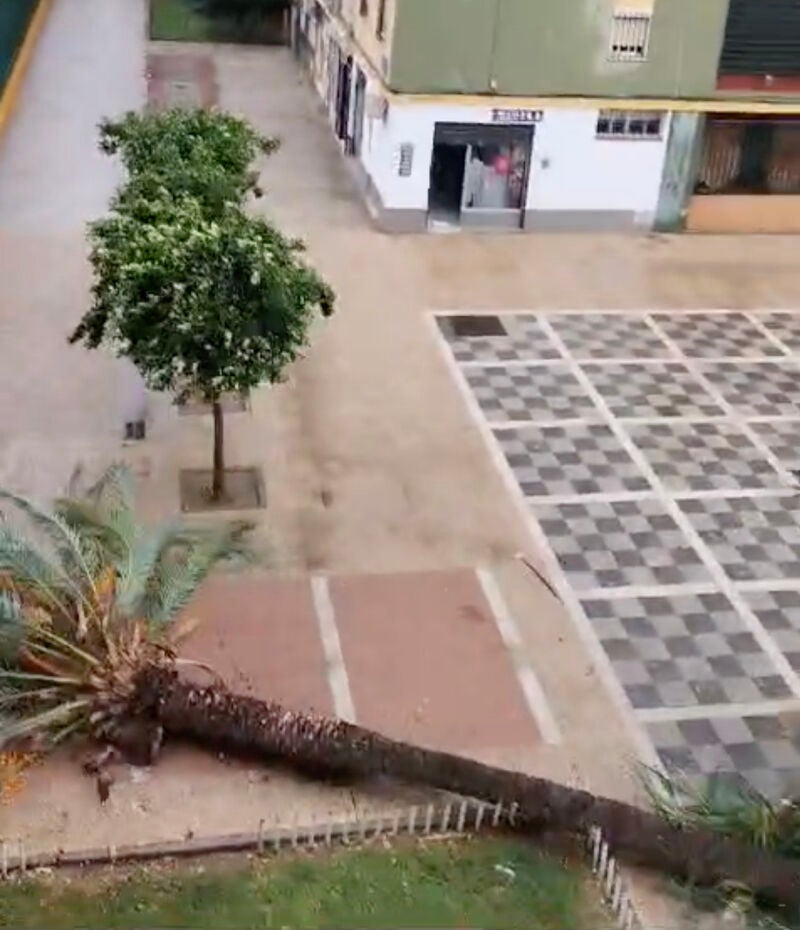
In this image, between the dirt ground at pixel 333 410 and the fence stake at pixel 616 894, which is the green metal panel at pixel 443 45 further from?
the fence stake at pixel 616 894

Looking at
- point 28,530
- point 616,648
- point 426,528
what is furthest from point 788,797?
point 28,530

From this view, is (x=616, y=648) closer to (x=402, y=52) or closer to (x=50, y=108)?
(x=402, y=52)

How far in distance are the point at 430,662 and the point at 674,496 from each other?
15.2ft

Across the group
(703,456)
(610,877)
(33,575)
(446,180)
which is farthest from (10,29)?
(610,877)

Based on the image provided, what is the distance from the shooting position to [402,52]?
23.2 meters

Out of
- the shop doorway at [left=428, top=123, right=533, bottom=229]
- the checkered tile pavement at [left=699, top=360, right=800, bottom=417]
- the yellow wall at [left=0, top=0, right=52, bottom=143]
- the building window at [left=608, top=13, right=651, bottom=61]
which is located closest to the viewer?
the checkered tile pavement at [left=699, top=360, right=800, bottom=417]

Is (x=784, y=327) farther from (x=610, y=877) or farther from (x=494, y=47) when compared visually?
(x=610, y=877)

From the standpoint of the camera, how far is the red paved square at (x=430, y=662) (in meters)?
12.3

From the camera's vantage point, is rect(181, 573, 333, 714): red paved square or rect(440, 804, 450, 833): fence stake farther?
rect(181, 573, 333, 714): red paved square

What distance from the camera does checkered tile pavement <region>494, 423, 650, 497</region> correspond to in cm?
1645

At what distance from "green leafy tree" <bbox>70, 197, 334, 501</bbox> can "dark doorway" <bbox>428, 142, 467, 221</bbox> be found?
35.9ft

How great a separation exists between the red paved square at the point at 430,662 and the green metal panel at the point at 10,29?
20311mm

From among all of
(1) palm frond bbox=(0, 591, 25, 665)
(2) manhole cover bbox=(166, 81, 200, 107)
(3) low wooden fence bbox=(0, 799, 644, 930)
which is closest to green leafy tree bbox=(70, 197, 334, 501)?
(1) palm frond bbox=(0, 591, 25, 665)

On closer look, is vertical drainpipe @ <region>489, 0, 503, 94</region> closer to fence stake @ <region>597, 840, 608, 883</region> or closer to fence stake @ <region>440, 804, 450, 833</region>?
fence stake @ <region>440, 804, 450, 833</region>
